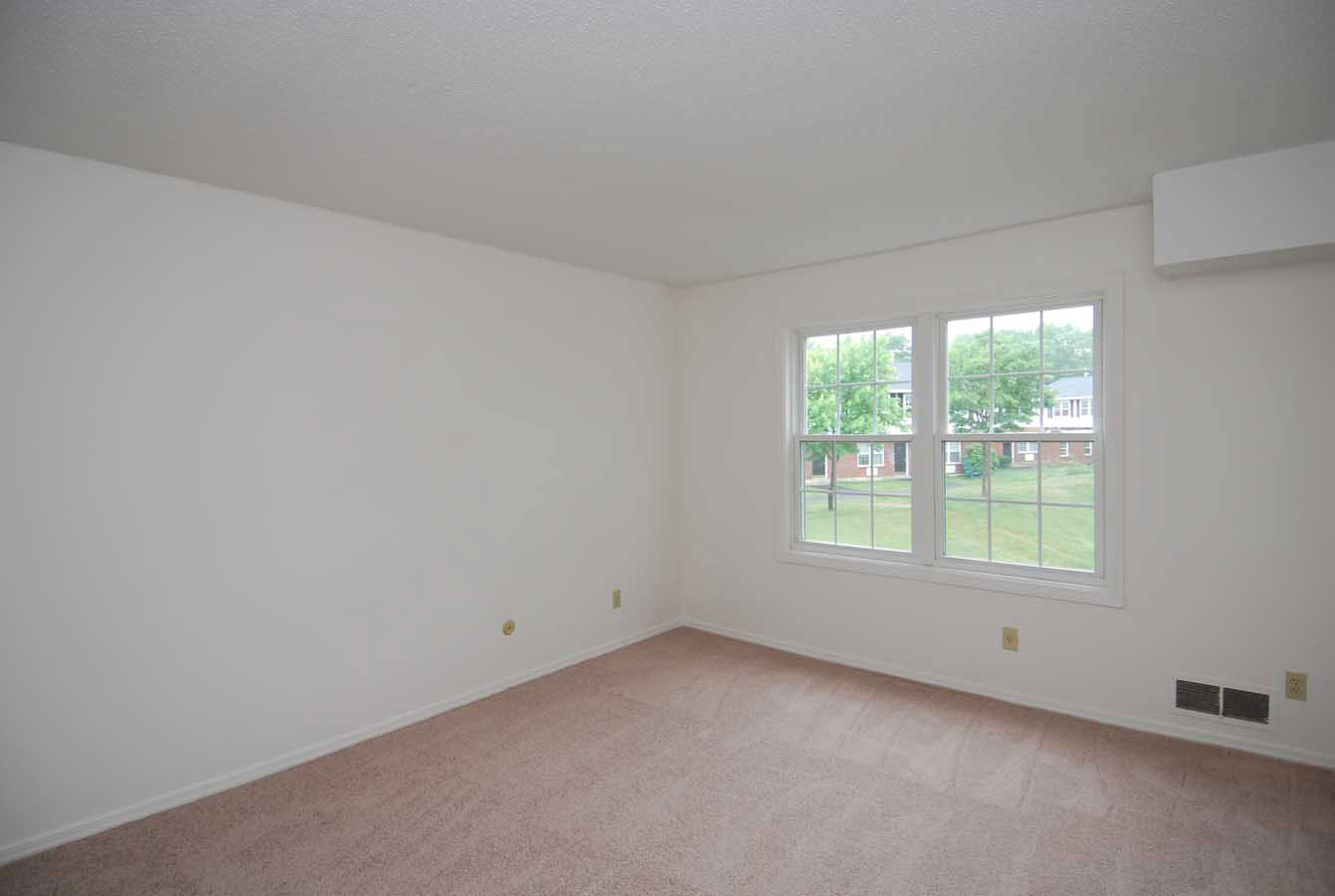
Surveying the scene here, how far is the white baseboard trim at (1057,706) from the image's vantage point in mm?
3078

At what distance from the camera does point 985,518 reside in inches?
157

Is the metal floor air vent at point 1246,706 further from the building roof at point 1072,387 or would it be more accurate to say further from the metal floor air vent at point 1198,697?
the building roof at point 1072,387

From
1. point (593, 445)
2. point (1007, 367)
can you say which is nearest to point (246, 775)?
point (593, 445)

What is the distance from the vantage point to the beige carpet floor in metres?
2.36

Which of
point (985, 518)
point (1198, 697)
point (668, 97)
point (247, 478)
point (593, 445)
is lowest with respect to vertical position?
point (1198, 697)

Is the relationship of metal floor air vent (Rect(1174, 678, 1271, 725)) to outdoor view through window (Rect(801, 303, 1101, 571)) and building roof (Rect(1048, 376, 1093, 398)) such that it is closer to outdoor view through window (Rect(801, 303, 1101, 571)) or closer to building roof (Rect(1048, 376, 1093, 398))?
outdoor view through window (Rect(801, 303, 1101, 571))

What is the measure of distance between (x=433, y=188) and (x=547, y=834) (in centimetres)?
263

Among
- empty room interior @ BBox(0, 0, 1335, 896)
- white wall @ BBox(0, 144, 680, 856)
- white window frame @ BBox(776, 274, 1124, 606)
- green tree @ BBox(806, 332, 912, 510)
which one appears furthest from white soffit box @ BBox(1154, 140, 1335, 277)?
white wall @ BBox(0, 144, 680, 856)

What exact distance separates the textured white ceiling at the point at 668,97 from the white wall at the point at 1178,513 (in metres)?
0.54

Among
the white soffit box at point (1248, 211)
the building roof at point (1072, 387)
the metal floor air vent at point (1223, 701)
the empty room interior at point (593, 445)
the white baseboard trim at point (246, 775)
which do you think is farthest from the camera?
the building roof at point (1072, 387)

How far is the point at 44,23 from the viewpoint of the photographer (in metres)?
1.80

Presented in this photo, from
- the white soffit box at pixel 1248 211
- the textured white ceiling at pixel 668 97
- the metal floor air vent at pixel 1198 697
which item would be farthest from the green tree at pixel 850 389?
the metal floor air vent at pixel 1198 697

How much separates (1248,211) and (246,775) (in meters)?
4.72

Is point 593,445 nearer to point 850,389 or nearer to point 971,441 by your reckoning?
point 850,389
